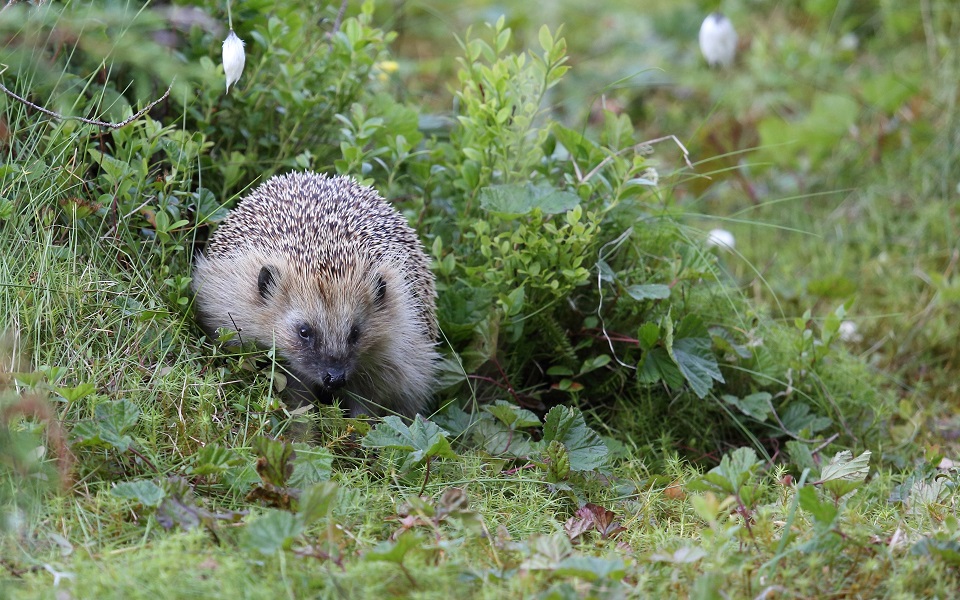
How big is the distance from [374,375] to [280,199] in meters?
0.87

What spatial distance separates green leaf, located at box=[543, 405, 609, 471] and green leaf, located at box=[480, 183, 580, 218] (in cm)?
87

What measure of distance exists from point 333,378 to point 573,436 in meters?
0.96

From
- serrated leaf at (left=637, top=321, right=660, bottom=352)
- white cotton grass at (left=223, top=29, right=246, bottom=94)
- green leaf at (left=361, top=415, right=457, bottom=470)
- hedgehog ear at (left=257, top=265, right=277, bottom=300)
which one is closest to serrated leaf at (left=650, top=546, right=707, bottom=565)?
green leaf at (left=361, top=415, right=457, bottom=470)

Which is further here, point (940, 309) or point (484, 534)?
point (940, 309)

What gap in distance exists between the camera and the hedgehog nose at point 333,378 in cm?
388

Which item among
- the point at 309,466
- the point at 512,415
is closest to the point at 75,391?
the point at 309,466

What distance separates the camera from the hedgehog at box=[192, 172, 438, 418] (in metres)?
4.02

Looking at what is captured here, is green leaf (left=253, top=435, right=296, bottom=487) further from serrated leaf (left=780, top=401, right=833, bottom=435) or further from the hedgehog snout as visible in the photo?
serrated leaf (left=780, top=401, right=833, bottom=435)

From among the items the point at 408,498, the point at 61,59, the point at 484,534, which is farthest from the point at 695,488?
the point at 61,59

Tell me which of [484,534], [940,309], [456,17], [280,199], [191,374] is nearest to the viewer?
[484,534]

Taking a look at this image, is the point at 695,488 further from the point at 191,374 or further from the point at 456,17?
the point at 456,17

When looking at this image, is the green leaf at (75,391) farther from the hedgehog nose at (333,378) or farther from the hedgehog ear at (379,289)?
the hedgehog ear at (379,289)

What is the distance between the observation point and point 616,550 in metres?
3.14

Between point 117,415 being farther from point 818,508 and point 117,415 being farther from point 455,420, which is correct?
point 818,508
